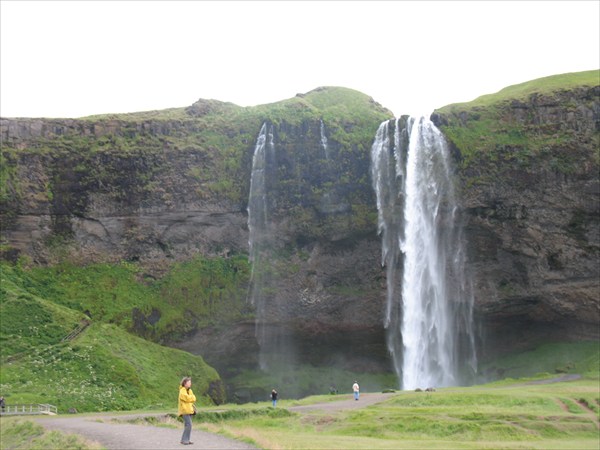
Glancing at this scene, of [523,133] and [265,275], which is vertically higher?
[523,133]

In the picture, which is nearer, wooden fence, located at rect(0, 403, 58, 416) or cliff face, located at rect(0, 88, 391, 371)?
wooden fence, located at rect(0, 403, 58, 416)

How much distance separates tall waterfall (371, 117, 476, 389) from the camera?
59469mm

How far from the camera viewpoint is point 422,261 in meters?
61.0

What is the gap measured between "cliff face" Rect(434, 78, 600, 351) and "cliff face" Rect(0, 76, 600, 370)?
0.12m

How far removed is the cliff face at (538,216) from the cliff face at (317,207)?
0.12 m

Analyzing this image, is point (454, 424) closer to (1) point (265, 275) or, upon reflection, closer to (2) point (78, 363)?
(2) point (78, 363)

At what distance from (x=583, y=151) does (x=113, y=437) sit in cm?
4895

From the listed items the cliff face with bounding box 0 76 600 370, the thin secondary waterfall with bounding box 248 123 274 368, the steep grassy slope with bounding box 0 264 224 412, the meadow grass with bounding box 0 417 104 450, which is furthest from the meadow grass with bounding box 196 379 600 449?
the thin secondary waterfall with bounding box 248 123 274 368

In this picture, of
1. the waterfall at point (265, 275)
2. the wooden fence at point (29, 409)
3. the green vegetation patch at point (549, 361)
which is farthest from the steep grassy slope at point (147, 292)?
the green vegetation patch at point (549, 361)

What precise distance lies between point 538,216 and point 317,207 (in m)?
19.3

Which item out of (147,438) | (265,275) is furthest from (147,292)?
(147,438)

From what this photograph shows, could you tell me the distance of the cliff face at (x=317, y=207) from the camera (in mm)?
58312

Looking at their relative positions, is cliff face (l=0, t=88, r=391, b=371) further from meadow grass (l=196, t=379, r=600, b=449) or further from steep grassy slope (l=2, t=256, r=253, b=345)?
meadow grass (l=196, t=379, r=600, b=449)

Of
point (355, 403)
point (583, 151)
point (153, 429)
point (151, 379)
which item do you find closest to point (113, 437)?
point (153, 429)
